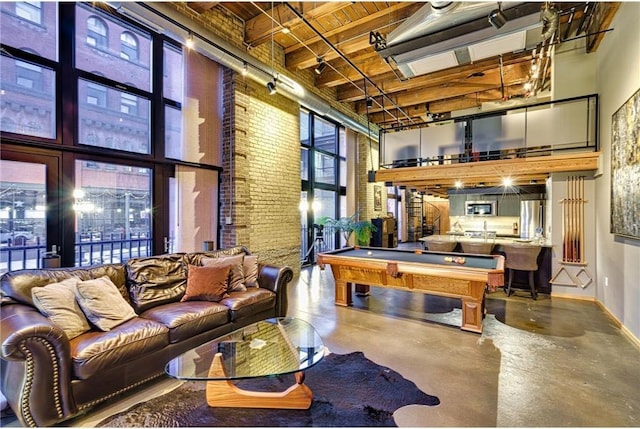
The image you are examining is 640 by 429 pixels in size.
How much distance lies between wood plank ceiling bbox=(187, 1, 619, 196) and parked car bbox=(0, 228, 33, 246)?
3633 millimetres

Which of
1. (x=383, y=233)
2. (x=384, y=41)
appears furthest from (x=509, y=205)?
(x=384, y=41)

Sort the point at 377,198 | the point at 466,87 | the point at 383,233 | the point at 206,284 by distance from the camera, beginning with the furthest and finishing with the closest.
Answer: the point at 377,198 → the point at 383,233 → the point at 466,87 → the point at 206,284

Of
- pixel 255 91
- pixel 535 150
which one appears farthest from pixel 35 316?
pixel 535 150

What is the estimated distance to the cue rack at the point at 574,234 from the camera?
4883 millimetres

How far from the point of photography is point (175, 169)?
443cm

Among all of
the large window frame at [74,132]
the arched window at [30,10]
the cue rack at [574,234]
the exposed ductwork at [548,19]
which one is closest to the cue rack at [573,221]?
the cue rack at [574,234]

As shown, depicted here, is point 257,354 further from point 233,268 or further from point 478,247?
point 478,247

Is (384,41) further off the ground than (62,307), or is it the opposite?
(384,41)

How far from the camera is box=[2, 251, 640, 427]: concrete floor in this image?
215 centimetres

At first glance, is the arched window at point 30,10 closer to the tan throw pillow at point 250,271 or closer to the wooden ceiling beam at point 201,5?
the wooden ceiling beam at point 201,5

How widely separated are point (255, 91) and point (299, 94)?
2.64 feet

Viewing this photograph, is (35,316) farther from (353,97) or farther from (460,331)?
(353,97)

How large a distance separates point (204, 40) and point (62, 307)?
3570mm

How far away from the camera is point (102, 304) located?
8.19 feet
